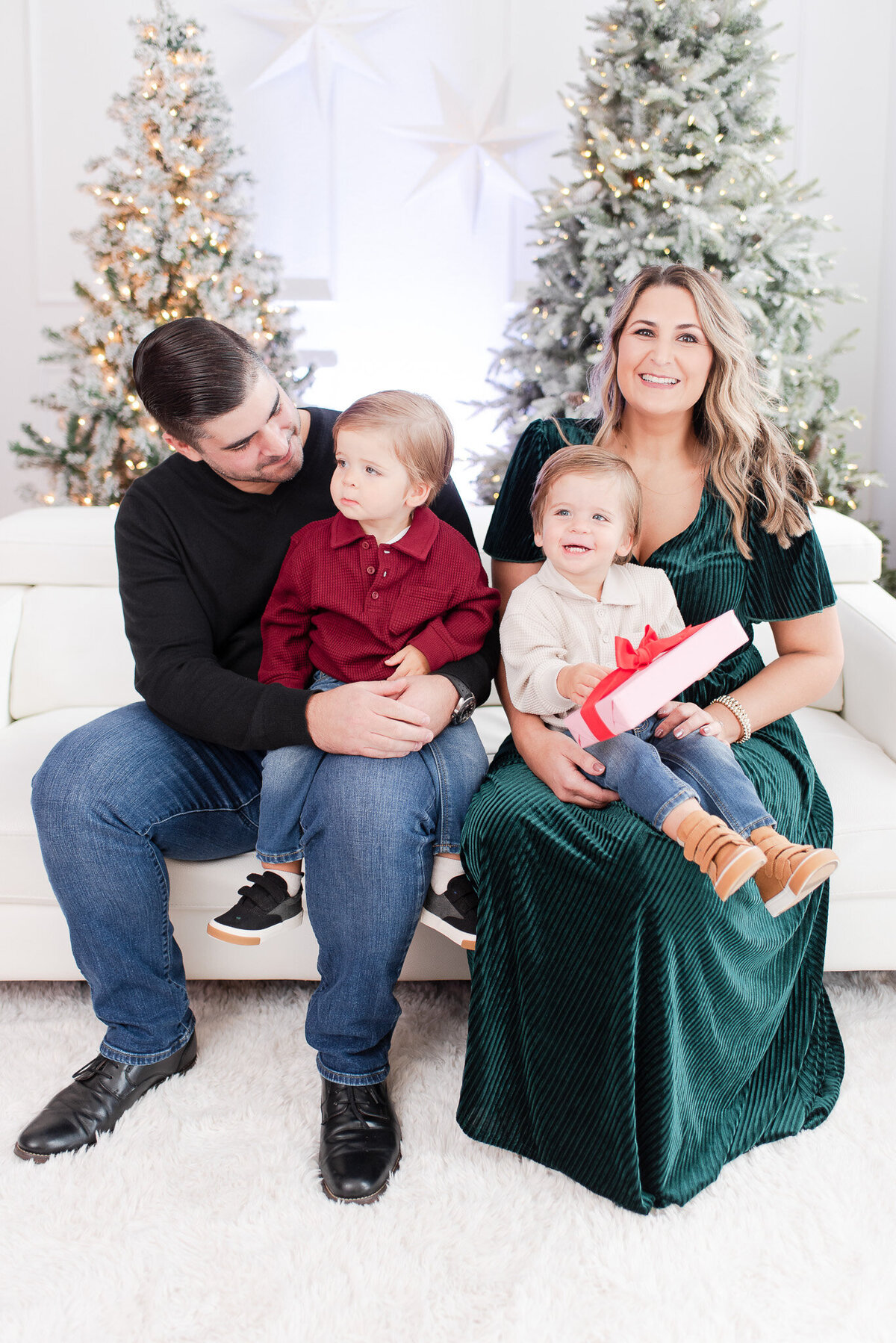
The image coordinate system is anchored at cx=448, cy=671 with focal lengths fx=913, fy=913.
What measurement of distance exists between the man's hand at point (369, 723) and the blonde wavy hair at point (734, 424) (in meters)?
0.63

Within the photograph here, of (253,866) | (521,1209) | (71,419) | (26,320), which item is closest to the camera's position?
(521,1209)

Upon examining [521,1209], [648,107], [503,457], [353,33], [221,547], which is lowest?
[521,1209]

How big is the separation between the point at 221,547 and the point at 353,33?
333 cm

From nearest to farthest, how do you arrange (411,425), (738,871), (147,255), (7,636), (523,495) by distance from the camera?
(738,871)
(411,425)
(523,495)
(7,636)
(147,255)

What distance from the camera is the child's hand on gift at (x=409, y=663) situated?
1537 mm

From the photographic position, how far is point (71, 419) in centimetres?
344

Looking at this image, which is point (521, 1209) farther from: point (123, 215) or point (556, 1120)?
point (123, 215)

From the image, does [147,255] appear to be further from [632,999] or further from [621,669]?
[632,999]

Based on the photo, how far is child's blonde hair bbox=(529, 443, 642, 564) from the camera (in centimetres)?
151

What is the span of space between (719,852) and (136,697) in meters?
1.51

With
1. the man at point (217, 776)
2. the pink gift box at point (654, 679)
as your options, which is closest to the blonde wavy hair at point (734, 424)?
the pink gift box at point (654, 679)

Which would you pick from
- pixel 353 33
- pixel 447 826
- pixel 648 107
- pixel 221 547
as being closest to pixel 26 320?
pixel 353 33

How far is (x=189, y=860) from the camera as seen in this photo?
1.63 m

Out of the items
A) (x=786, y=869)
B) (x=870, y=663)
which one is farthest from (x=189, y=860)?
(x=870, y=663)
